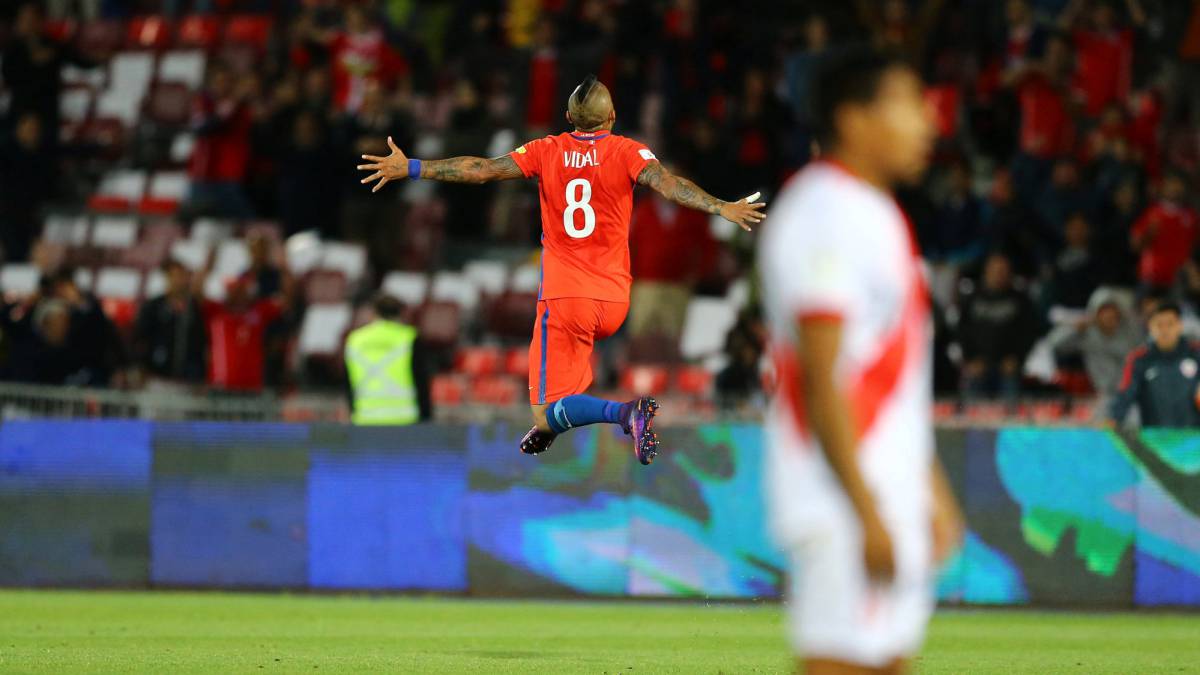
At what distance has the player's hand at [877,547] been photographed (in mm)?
4137

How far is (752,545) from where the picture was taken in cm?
1509

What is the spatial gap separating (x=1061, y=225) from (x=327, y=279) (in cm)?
746

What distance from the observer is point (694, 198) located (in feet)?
30.7

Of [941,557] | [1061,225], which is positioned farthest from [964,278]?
[941,557]

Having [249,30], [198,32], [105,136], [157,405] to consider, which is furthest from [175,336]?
[198,32]

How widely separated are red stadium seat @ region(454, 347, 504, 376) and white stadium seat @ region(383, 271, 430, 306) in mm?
1207

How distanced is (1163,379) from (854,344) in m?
11.5

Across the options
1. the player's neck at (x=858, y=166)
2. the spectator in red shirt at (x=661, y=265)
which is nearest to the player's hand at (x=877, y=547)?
the player's neck at (x=858, y=166)

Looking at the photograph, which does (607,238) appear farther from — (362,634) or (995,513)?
(995,513)


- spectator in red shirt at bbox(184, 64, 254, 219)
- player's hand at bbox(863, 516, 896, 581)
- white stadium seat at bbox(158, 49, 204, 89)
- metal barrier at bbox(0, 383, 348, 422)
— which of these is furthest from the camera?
white stadium seat at bbox(158, 49, 204, 89)

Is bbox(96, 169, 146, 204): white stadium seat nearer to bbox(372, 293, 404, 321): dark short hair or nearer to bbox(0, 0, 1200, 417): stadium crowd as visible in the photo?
bbox(0, 0, 1200, 417): stadium crowd

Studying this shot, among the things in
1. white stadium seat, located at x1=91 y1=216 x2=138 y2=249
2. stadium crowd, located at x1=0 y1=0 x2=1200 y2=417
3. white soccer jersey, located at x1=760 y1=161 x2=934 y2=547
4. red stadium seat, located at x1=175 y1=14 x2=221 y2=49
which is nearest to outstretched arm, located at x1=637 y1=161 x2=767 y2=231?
white soccer jersey, located at x1=760 y1=161 x2=934 y2=547

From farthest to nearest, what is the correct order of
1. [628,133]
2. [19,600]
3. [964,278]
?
1. [628,133]
2. [964,278]
3. [19,600]

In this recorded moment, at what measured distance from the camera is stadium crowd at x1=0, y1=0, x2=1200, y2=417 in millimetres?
17656
